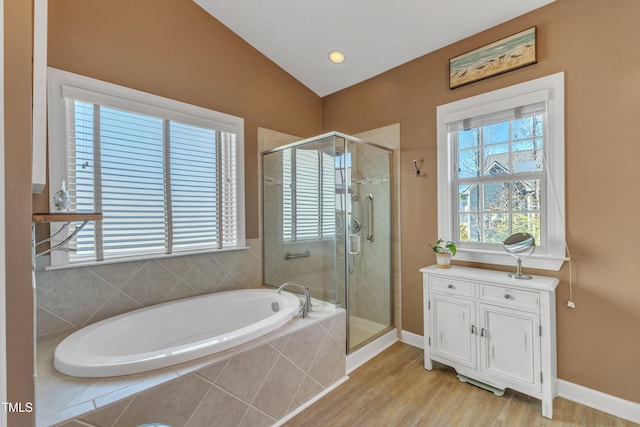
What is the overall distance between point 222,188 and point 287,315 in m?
1.40

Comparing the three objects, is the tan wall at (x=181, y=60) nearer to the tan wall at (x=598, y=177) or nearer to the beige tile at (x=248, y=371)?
the beige tile at (x=248, y=371)

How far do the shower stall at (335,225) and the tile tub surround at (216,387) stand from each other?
19.3 inches

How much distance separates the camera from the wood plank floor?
177 centimetres

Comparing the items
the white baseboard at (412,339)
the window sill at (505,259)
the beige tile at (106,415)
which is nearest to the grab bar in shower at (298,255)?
the white baseboard at (412,339)

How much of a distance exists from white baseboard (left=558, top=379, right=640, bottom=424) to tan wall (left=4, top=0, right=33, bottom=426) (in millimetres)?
2889

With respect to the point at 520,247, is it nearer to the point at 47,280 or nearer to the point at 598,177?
the point at 598,177

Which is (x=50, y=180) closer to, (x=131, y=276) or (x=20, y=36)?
(x=131, y=276)

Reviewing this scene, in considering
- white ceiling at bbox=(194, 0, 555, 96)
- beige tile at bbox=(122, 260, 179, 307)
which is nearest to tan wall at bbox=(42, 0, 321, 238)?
white ceiling at bbox=(194, 0, 555, 96)

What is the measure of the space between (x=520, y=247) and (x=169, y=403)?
234cm

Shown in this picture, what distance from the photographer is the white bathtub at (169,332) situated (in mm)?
1396

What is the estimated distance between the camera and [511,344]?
1936 millimetres

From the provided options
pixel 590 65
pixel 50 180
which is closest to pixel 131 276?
pixel 50 180

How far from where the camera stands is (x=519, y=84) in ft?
7.08

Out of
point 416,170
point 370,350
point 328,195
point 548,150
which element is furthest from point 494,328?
point 328,195
